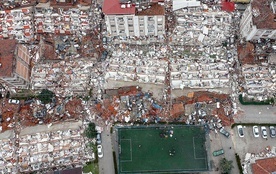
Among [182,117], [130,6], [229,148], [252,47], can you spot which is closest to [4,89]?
[130,6]

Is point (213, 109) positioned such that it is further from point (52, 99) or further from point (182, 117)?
point (52, 99)

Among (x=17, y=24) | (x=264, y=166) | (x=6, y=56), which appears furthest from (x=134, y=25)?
(x=264, y=166)

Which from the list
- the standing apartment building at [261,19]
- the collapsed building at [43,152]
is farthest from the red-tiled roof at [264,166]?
the collapsed building at [43,152]

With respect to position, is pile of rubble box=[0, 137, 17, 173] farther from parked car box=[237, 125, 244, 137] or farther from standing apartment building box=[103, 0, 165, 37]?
parked car box=[237, 125, 244, 137]

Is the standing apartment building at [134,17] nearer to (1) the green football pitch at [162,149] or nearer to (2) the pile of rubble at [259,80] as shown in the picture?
(2) the pile of rubble at [259,80]

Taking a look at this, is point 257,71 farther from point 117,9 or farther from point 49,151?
point 49,151

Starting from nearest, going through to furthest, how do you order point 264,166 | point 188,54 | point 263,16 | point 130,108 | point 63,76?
point 264,166 < point 263,16 < point 130,108 < point 63,76 < point 188,54

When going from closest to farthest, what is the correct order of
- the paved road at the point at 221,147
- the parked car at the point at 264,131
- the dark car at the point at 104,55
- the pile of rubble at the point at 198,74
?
1. the paved road at the point at 221,147
2. the parked car at the point at 264,131
3. the pile of rubble at the point at 198,74
4. the dark car at the point at 104,55
